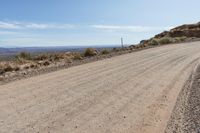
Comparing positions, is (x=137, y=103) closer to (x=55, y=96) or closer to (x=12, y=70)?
(x=55, y=96)

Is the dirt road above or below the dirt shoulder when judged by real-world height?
above

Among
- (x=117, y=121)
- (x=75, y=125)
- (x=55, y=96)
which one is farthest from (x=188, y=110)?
(x=55, y=96)

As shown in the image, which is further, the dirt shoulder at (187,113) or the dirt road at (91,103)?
the dirt road at (91,103)

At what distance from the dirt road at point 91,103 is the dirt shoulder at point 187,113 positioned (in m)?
0.25

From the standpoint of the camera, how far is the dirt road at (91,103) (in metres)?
9.08

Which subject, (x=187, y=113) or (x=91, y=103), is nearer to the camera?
(x=187, y=113)

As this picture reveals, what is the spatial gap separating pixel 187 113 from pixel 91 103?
10.1 feet

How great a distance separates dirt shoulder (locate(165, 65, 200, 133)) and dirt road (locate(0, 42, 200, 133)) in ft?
0.82

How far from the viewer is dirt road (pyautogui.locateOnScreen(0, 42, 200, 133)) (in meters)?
9.08

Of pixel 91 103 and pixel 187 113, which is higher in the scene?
pixel 91 103

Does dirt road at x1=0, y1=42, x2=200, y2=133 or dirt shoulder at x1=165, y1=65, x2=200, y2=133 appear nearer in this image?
dirt shoulder at x1=165, y1=65, x2=200, y2=133

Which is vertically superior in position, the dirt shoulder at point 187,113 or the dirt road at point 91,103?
the dirt road at point 91,103

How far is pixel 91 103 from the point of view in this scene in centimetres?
1173

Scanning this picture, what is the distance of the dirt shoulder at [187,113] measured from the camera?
28.9ft
